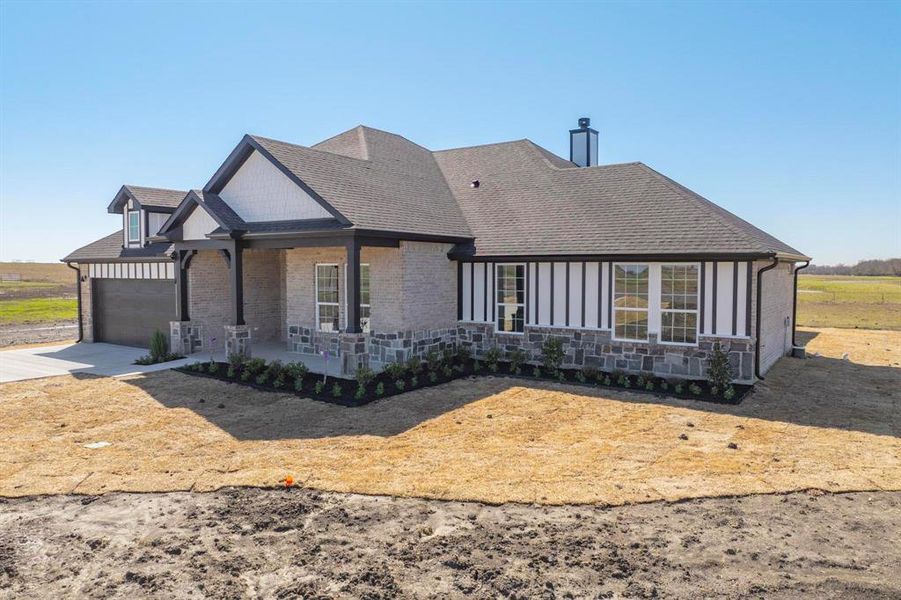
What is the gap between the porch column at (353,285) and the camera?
44.2 feet

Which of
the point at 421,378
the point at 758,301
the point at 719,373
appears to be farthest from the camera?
the point at 421,378

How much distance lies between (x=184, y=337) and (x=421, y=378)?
8.10m

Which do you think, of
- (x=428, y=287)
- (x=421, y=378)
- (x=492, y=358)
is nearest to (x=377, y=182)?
(x=428, y=287)

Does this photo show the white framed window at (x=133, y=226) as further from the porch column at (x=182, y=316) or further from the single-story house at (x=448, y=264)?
the porch column at (x=182, y=316)

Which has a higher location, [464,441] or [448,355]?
[448,355]

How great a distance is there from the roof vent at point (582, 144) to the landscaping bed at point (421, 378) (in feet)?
34.8

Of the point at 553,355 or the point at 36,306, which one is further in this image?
the point at 36,306

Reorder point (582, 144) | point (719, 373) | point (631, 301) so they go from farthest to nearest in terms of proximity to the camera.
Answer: point (582, 144)
point (631, 301)
point (719, 373)

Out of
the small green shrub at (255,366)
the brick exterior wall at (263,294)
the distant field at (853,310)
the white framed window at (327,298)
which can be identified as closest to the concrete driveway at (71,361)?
the small green shrub at (255,366)

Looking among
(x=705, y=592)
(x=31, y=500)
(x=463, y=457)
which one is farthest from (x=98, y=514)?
(x=705, y=592)

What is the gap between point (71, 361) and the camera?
1747cm

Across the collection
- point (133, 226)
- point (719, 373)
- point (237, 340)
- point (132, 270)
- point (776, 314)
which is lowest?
point (719, 373)

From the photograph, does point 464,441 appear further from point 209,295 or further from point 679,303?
point 209,295

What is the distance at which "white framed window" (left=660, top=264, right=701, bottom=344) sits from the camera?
45.6 ft
